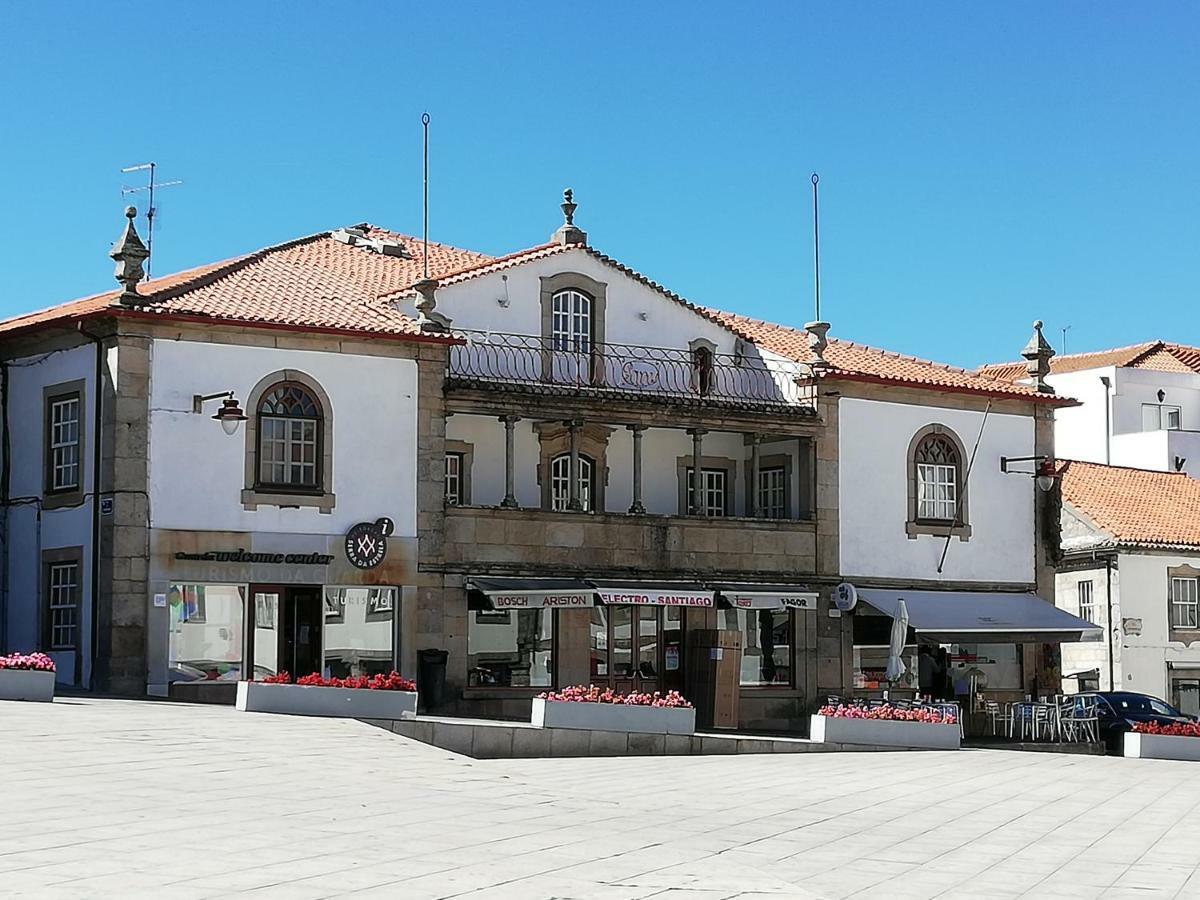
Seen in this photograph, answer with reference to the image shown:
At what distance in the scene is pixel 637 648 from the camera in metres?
33.0

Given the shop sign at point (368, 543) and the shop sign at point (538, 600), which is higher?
the shop sign at point (368, 543)

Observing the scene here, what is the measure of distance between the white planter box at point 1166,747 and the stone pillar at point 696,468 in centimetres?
938

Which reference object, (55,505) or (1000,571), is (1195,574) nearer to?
(1000,571)

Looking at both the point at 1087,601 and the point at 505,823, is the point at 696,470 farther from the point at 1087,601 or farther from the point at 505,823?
the point at 505,823

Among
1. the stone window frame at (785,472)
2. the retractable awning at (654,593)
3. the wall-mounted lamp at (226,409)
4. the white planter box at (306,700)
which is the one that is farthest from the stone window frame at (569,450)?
the white planter box at (306,700)

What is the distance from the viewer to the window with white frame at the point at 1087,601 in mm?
44469

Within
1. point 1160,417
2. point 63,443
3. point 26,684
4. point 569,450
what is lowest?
point 26,684

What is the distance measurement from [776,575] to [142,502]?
39.0ft

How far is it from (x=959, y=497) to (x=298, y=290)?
1371 cm

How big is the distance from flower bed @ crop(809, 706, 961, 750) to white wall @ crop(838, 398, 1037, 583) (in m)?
7.26

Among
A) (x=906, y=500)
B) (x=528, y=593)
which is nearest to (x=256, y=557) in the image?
(x=528, y=593)

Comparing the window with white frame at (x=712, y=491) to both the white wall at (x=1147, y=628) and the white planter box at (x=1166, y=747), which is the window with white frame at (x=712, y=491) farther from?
the white wall at (x=1147, y=628)

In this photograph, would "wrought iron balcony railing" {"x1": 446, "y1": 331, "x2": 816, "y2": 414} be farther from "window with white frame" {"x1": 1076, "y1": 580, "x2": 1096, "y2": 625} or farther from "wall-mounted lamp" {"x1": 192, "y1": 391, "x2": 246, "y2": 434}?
"window with white frame" {"x1": 1076, "y1": 580, "x2": 1096, "y2": 625}

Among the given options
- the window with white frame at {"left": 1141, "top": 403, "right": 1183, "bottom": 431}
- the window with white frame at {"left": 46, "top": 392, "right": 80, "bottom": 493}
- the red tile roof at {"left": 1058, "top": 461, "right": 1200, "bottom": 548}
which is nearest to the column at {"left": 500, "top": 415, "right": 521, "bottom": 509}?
the window with white frame at {"left": 46, "top": 392, "right": 80, "bottom": 493}
